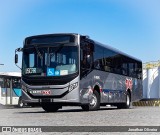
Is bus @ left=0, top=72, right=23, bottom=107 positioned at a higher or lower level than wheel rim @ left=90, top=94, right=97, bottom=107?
lower

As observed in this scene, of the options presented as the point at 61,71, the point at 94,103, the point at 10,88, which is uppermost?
the point at 61,71

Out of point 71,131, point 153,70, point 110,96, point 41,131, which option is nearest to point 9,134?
point 41,131

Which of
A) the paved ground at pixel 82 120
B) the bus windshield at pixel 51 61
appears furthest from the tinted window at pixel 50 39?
the paved ground at pixel 82 120

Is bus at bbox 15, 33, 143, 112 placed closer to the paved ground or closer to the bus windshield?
the bus windshield

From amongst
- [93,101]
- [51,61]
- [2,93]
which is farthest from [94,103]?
[2,93]

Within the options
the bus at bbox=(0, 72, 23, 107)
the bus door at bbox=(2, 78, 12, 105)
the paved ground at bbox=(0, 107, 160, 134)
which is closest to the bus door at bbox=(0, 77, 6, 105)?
the bus at bbox=(0, 72, 23, 107)

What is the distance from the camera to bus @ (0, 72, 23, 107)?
28.3 m

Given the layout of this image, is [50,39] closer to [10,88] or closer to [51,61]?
[51,61]

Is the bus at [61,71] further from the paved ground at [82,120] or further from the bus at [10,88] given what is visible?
the bus at [10,88]

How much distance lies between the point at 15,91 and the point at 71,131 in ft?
72.1

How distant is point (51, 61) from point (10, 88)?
14.0 metres

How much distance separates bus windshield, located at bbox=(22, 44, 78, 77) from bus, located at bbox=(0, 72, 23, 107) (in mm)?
12752

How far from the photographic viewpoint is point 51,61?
1549cm

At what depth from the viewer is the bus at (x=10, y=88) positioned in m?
28.3
